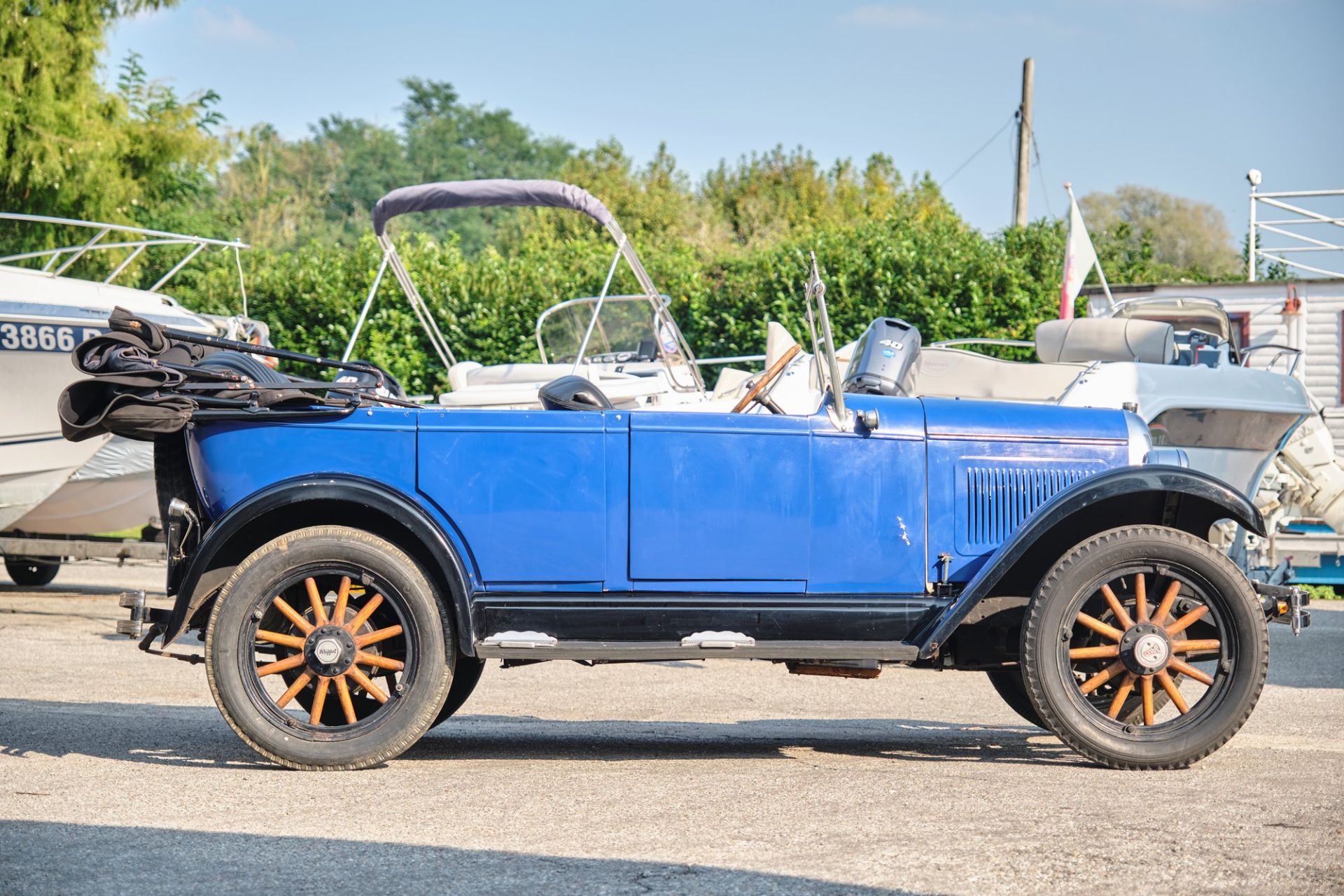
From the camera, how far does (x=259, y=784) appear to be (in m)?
4.84

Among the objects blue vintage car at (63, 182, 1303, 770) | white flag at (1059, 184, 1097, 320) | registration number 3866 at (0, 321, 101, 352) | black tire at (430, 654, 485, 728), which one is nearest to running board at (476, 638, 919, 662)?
blue vintage car at (63, 182, 1303, 770)

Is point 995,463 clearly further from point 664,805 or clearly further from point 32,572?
point 32,572

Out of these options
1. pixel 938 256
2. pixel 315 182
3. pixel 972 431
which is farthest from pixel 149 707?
pixel 315 182

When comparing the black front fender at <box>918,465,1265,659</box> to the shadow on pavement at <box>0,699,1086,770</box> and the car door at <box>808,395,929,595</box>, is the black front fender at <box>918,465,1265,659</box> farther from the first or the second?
the shadow on pavement at <box>0,699,1086,770</box>

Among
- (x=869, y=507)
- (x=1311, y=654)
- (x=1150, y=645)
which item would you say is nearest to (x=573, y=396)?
(x=869, y=507)

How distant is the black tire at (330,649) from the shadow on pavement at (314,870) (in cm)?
98

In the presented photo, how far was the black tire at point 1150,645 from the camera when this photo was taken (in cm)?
505

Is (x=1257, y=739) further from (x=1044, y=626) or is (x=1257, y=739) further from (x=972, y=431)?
(x=972, y=431)

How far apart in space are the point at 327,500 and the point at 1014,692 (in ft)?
10.2

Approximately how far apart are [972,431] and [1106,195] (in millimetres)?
78500

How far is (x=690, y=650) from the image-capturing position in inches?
198

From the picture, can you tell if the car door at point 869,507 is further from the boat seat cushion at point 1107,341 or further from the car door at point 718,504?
the boat seat cushion at point 1107,341

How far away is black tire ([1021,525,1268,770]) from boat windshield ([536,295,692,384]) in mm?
6889

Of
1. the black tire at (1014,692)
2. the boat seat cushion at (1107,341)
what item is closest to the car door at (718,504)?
the black tire at (1014,692)
